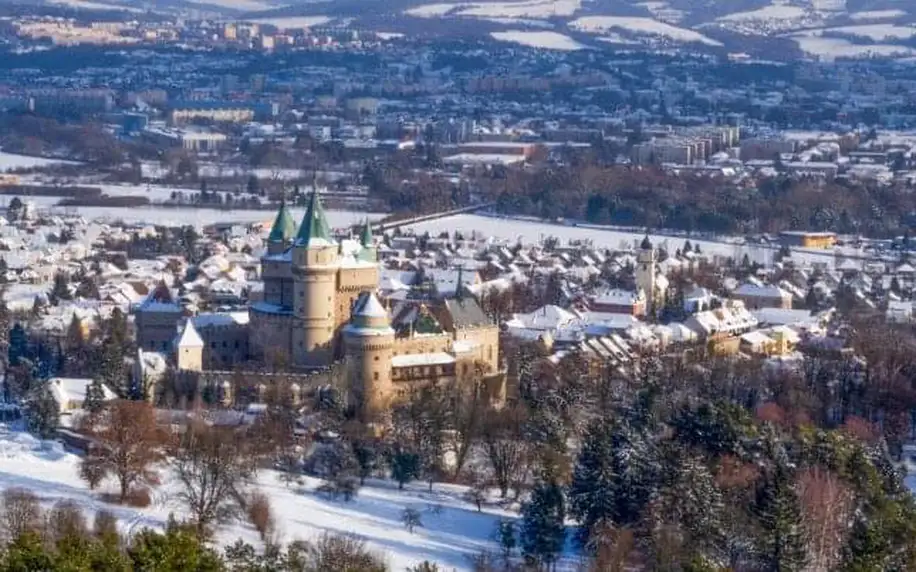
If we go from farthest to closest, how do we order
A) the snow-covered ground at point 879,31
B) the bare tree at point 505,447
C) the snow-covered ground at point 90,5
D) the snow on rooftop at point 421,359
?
the snow-covered ground at point 90,5
the snow-covered ground at point 879,31
the snow on rooftop at point 421,359
the bare tree at point 505,447

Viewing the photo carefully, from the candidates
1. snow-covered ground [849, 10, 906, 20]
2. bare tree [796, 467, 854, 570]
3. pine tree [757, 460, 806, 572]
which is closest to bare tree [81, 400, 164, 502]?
pine tree [757, 460, 806, 572]

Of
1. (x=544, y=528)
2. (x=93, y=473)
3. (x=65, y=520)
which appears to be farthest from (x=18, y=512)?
(x=544, y=528)


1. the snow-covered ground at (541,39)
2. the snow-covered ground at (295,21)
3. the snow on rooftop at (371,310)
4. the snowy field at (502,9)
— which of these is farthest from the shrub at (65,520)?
the snowy field at (502,9)

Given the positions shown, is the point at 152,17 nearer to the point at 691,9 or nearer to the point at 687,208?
the point at 691,9

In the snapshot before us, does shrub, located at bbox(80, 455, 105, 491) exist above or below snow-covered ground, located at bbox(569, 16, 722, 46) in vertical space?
above

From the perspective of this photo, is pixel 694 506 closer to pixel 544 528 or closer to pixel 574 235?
pixel 544 528

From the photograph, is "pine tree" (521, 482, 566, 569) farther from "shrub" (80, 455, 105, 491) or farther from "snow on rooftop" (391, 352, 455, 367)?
"snow on rooftop" (391, 352, 455, 367)

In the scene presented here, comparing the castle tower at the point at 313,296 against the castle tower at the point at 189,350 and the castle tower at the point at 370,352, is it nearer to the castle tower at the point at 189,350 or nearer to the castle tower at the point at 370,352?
the castle tower at the point at 370,352
